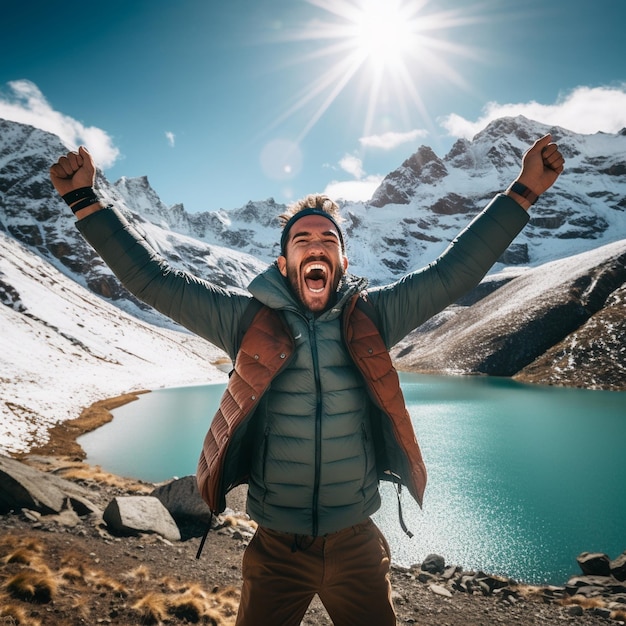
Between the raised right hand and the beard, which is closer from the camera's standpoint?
the raised right hand

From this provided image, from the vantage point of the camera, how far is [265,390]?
2984mm

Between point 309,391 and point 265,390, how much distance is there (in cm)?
41

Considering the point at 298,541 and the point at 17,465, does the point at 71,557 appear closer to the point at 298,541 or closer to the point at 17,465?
the point at 17,465

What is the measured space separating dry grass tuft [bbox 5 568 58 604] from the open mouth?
7.03 m

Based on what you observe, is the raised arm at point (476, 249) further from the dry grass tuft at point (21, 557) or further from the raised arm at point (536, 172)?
the dry grass tuft at point (21, 557)

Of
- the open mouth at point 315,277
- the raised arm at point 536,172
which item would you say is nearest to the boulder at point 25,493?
the open mouth at point 315,277

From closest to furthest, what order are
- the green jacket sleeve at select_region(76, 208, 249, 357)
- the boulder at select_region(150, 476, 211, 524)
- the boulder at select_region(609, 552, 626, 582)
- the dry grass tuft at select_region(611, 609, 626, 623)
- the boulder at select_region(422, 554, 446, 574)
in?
1. the green jacket sleeve at select_region(76, 208, 249, 357)
2. the dry grass tuft at select_region(611, 609, 626, 623)
3. the boulder at select_region(609, 552, 626, 582)
4. the boulder at select_region(422, 554, 446, 574)
5. the boulder at select_region(150, 476, 211, 524)

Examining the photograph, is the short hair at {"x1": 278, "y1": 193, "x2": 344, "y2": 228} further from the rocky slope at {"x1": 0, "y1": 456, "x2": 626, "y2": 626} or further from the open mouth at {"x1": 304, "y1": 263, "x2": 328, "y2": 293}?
the rocky slope at {"x1": 0, "y1": 456, "x2": 626, "y2": 626}

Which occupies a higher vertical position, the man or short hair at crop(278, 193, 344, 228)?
short hair at crop(278, 193, 344, 228)

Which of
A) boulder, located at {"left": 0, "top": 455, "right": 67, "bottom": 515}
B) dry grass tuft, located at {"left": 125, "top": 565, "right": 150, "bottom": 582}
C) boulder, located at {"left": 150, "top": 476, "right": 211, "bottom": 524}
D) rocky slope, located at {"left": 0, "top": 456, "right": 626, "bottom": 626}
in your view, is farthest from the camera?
boulder, located at {"left": 150, "top": 476, "right": 211, "bottom": 524}

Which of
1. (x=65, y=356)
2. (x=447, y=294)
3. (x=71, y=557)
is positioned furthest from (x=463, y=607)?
A: (x=65, y=356)

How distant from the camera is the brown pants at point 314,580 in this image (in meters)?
2.96

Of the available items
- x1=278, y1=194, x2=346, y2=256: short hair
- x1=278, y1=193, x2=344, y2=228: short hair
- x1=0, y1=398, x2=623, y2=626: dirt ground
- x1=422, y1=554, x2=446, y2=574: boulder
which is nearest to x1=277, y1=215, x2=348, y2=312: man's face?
x1=278, y1=194, x2=346, y2=256: short hair

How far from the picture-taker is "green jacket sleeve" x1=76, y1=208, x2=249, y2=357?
3.27 m
